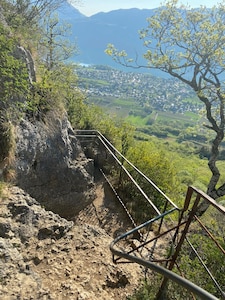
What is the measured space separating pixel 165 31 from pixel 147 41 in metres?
0.85

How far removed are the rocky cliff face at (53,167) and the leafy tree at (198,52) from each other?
4.95 metres

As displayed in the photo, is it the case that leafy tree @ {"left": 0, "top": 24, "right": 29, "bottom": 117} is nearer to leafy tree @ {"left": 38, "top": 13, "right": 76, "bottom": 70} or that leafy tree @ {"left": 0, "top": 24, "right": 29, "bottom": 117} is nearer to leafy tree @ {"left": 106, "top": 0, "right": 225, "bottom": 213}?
leafy tree @ {"left": 106, "top": 0, "right": 225, "bottom": 213}

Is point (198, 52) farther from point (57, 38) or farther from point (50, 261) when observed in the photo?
point (57, 38)

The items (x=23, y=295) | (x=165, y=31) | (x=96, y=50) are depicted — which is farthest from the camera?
(x=96, y=50)

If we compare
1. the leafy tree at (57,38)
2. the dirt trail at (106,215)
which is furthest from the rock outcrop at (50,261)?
the leafy tree at (57,38)

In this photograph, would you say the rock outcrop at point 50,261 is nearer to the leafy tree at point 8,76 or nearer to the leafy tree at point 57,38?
the leafy tree at point 8,76

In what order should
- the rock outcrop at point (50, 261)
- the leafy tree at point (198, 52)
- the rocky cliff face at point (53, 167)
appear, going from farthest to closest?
the leafy tree at point (198, 52) → the rocky cliff face at point (53, 167) → the rock outcrop at point (50, 261)

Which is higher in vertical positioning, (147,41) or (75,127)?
(147,41)

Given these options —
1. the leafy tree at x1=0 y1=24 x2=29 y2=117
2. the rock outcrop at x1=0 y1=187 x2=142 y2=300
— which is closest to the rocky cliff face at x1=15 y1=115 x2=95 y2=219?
the leafy tree at x1=0 y1=24 x2=29 y2=117

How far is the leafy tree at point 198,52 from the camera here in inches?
395

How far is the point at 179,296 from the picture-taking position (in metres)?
3.76

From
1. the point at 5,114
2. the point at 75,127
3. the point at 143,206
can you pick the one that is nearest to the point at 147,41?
the point at 75,127

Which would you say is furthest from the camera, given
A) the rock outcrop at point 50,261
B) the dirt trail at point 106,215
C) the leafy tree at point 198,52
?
the leafy tree at point 198,52

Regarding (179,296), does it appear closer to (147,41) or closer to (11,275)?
(11,275)
